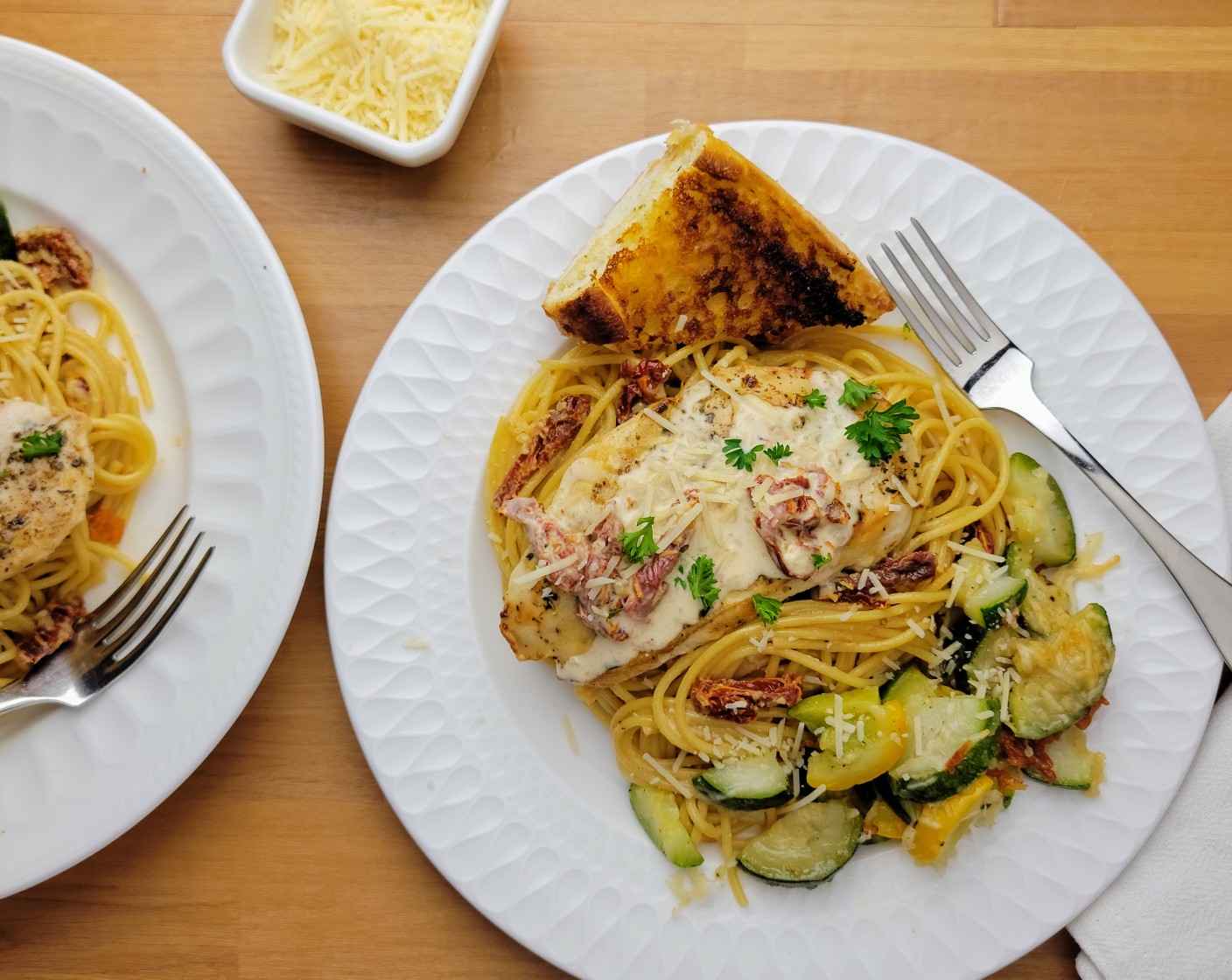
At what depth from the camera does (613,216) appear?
3.12m

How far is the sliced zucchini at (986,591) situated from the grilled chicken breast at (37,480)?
2994 millimetres

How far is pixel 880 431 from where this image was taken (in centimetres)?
285

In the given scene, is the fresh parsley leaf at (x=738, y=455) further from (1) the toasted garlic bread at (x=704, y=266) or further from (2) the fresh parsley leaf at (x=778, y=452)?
(1) the toasted garlic bread at (x=704, y=266)

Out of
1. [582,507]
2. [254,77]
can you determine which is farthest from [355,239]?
[582,507]

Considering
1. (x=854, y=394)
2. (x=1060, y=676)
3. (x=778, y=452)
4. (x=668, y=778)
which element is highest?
(x=854, y=394)

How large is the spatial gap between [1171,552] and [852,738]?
1.22 meters

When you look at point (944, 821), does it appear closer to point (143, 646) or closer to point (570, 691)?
point (570, 691)

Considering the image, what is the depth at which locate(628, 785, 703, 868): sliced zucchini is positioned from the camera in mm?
3004

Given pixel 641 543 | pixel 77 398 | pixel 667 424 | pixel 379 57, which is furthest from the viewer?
pixel 77 398

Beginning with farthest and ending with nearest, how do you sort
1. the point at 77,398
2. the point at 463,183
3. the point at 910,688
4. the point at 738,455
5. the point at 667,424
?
the point at 463,183, the point at 77,398, the point at 910,688, the point at 667,424, the point at 738,455

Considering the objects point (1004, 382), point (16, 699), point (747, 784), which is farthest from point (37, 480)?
point (1004, 382)

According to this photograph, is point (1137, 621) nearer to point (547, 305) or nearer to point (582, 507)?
point (582, 507)

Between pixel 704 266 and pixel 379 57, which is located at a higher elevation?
pixel 379 57

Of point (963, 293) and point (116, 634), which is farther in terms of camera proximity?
point (116, 634)
